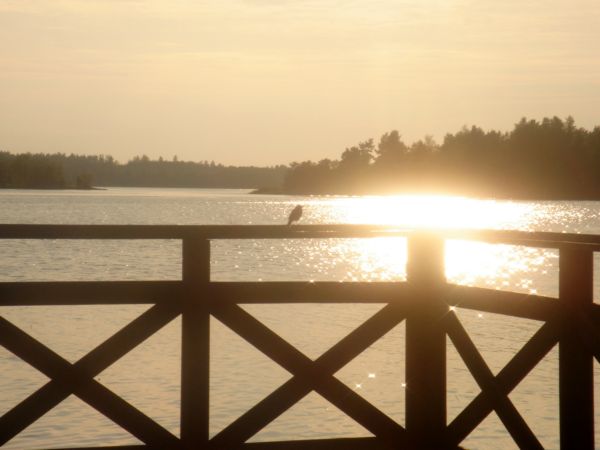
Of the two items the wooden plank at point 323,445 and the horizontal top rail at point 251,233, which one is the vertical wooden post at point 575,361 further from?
the wooden plank at point 323,445

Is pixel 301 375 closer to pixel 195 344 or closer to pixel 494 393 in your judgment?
pixel 195 344

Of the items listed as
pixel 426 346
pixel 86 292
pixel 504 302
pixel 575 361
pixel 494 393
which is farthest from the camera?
pixel 426 346

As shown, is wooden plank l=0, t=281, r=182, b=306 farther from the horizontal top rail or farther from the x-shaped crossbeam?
the horizontal top rail

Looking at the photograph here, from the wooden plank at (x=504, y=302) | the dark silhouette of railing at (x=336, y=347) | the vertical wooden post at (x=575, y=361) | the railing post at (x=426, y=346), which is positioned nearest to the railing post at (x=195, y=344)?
the dark silhouette of railing at (x=336, y=347)

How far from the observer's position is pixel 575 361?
670 cm

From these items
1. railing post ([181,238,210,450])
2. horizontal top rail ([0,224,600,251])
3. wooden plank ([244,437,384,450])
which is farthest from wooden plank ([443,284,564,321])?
railing post ([181,238,210,450])

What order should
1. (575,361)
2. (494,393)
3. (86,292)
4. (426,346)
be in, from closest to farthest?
(575,361) → (86,292) → (494,393) → (426,346)

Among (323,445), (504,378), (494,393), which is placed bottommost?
(323,445)

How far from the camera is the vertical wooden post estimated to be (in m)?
6.62

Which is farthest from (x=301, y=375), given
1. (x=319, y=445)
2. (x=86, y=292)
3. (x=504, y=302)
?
(x=86, y=292)

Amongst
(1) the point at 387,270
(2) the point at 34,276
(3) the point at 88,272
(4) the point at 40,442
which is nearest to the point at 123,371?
(4) the point at 40,442

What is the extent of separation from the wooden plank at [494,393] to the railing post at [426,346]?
4.0 inches

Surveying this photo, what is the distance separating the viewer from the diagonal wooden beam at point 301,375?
7184mm

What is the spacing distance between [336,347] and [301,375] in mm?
291
